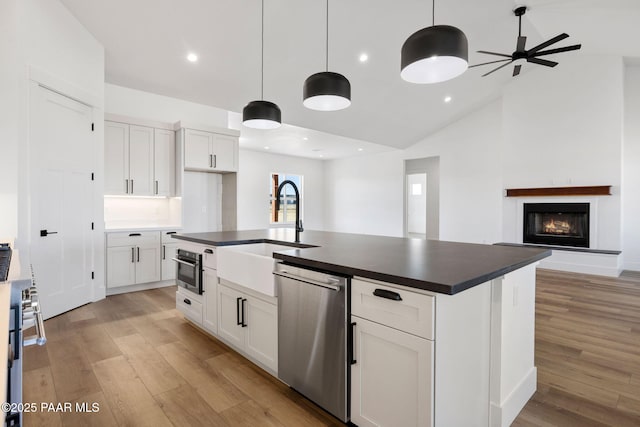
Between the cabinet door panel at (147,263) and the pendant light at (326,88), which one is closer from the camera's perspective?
the pendant light at (326,88)

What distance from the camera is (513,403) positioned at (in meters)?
1.81

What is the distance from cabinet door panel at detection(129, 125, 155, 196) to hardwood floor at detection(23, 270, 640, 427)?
185cm

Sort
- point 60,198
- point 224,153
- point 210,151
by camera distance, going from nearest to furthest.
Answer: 1. point 60,198
2. point 210,151
3. point 224,153

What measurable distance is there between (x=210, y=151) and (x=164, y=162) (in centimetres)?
71

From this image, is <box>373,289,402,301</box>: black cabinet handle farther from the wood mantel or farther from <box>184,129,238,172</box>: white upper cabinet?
the wood mantel

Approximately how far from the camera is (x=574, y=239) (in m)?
6.02

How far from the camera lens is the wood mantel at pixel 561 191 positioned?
18.4 ft

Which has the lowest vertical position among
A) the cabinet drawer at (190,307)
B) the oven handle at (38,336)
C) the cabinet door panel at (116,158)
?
the cabinet drawer at (190,307)

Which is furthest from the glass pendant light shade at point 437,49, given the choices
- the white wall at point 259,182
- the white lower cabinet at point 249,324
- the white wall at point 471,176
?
the white wall at point 259,182

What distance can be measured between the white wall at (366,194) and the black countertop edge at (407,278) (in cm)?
784

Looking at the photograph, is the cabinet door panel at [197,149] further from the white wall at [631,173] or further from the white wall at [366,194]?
the white wall at [631,173]

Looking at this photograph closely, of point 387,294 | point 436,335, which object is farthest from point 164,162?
point 436,335

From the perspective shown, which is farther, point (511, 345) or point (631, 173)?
point (631, 173)

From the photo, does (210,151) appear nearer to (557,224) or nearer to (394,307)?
(394,307)
